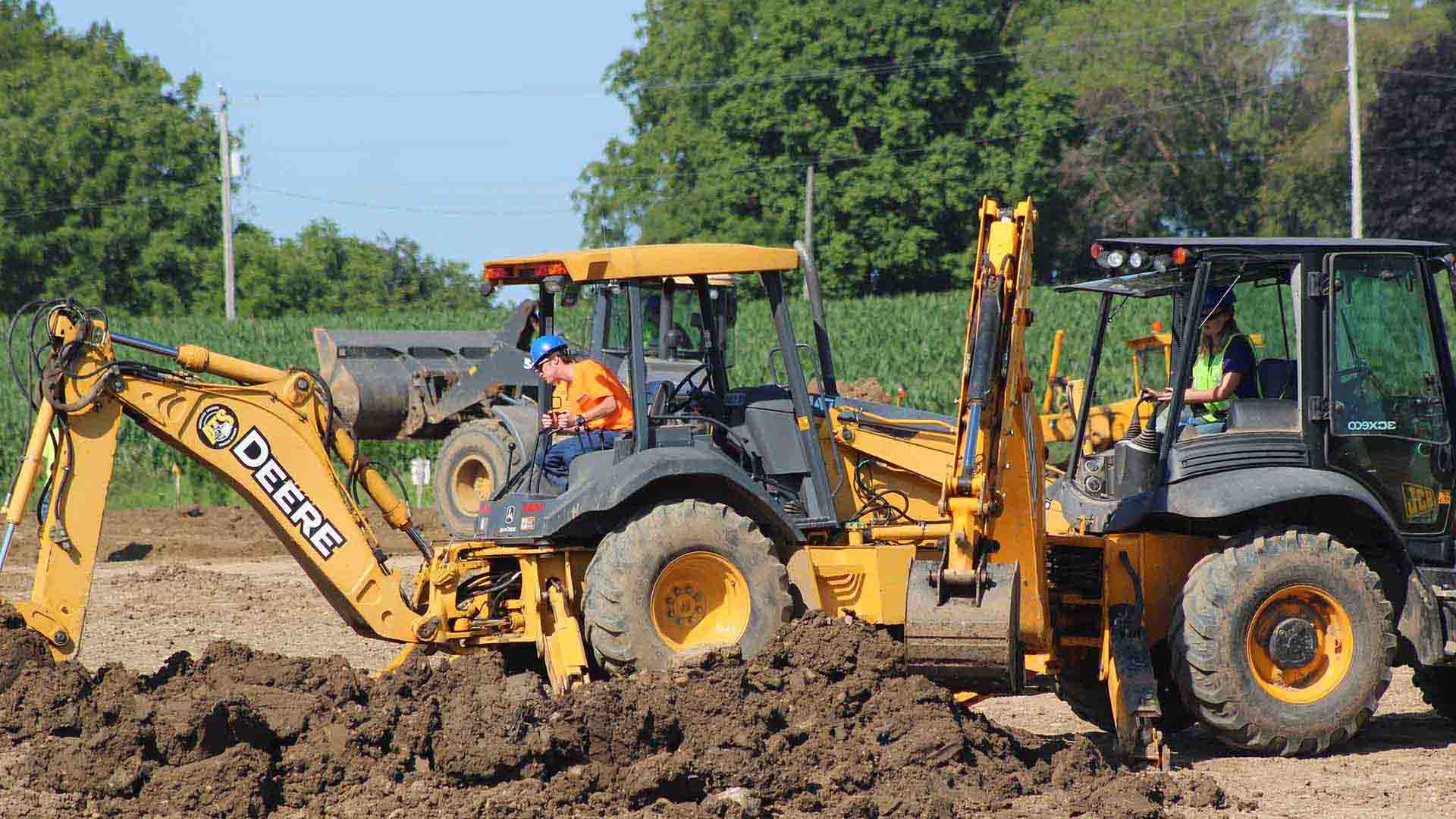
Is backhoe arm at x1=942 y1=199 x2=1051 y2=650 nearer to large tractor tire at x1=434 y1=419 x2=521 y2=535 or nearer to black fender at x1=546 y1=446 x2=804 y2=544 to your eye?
black fender at x1=546 y1=446 x2=804 y2=544

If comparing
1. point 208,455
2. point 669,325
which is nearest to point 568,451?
point 208,455

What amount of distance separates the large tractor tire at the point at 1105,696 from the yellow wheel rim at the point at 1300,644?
438 mm

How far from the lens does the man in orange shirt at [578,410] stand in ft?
26.0

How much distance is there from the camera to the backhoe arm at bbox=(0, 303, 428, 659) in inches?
279

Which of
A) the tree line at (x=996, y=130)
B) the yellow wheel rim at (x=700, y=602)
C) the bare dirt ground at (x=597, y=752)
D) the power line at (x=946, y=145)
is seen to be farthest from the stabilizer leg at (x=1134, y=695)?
the power line at (x=946, y=145)

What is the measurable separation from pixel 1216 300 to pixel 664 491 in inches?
112

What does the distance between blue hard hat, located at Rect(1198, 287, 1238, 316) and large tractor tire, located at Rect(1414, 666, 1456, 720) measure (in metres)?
2.18

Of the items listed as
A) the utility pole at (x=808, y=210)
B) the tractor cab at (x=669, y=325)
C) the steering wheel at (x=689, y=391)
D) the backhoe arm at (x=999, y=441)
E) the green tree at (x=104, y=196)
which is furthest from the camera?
the green tree at (x=104, y=196)

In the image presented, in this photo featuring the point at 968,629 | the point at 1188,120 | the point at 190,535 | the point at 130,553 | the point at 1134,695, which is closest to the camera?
the point at 968,629

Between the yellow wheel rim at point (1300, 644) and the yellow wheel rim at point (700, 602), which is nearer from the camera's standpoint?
the yellow wheel rim at point (1300, 644)

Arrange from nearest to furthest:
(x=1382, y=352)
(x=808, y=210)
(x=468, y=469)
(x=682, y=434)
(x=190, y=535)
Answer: (x=1382, y=352)
(x=682, y=434)
(x=468, y=469)
(x=190, y=535)
(x=808, y=210)

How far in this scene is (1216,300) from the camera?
7574 millimetres

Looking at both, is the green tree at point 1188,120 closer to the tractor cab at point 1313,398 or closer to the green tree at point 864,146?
the green tree at point 864,146

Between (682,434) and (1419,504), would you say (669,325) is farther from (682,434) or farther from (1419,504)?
(1419,504)
